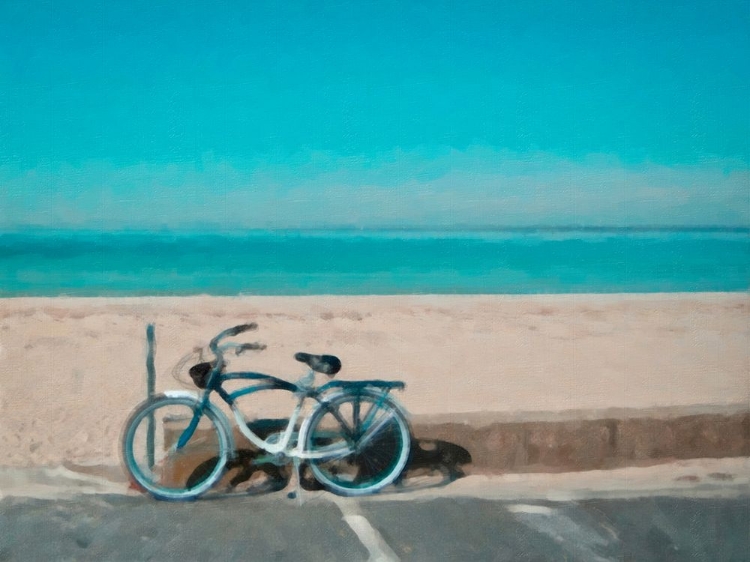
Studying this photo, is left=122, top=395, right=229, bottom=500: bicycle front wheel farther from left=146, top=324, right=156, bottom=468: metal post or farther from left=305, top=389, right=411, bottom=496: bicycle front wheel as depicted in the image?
left=305, top=389, right=411, bottom=496: bicycle front wheel

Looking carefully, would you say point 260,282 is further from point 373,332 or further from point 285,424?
point 285,424

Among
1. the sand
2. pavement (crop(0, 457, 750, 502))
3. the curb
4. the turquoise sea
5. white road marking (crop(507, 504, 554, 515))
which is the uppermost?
the turquoise sea

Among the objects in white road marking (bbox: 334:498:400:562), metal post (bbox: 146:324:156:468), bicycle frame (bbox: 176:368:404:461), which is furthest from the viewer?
metal post (bbox: 146:324:156:468)

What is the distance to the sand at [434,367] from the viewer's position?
12.4ft

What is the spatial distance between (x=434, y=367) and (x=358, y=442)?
621mm

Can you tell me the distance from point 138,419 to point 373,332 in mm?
1842

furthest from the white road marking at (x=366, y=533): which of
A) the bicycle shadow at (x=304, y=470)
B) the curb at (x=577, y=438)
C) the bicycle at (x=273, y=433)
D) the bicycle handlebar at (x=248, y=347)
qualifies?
the bicycle handlebar at (x=248, y=347)

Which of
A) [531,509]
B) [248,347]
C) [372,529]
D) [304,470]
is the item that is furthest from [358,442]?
[531,509]

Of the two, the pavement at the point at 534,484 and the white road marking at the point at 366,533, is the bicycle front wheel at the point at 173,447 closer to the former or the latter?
the pavement at the point at 534,484

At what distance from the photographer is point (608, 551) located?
11.2 feet

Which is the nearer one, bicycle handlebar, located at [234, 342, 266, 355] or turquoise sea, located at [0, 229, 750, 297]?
bicycle handlebar, located at [234, 342, 266, 355]

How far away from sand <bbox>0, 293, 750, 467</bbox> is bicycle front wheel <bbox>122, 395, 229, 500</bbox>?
0.41ft

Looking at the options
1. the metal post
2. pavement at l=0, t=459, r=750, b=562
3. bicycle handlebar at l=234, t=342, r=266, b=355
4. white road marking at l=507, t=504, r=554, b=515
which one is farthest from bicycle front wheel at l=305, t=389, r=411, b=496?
the metal post

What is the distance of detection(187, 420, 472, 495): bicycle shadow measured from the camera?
3959 mm
